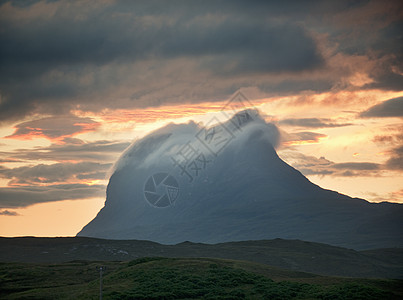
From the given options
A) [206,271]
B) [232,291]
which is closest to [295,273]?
[206,271]

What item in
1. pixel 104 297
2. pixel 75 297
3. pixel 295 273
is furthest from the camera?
pixel 295 273

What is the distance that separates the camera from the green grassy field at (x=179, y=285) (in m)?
91.2

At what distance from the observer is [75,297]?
91.9 metres

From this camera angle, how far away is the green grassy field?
91.2 meters

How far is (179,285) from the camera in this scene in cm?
9675

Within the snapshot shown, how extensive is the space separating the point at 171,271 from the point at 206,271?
756 cm

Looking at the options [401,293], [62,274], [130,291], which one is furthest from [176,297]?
[62,274]

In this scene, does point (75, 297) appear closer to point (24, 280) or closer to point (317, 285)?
point (24, 280)

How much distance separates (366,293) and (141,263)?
168ft

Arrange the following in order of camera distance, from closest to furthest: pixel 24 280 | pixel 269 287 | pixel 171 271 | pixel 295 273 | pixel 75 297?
pixel 75 297 → pixel 269 287 → pixel 171 271 → pixel 24 280 → pixel 295 273

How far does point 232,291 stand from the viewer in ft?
312

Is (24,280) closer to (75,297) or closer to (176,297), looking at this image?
(75,297)

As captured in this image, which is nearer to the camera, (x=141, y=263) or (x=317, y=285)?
(x=317, y=285)

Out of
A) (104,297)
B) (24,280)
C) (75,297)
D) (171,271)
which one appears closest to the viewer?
(104,297)
